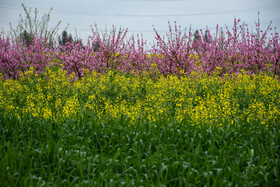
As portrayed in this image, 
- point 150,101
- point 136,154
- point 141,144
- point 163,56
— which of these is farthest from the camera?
point 163,56

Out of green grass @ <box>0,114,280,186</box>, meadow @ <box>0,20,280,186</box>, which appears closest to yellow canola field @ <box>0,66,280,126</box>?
meadow @ <box>0,20,280,186</box>

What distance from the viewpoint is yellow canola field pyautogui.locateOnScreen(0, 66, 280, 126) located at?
5555 mm

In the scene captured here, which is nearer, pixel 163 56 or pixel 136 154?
pixel 136 154

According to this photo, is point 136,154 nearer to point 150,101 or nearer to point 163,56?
point 150,101

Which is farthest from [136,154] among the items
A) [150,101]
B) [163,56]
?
[163,56]

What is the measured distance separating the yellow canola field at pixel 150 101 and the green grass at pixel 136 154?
488 millimetres

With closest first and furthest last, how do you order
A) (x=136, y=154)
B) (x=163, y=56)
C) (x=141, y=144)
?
(x=136, y=154) → (x=141, y=144) → (x=163, y=56)

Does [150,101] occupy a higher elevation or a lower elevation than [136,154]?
higher

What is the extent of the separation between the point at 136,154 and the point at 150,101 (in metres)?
3.30

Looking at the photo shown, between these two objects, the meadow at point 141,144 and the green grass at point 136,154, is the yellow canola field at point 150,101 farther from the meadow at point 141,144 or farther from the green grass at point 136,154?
the green grass at point 136,154

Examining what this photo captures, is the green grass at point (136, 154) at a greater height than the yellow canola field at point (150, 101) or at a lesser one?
lesser

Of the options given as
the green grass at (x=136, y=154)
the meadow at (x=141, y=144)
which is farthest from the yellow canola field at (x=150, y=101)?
the green grass at (x=136, y=154)

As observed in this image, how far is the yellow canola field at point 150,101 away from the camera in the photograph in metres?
5.55

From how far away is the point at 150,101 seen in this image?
284 inches
